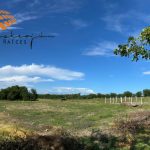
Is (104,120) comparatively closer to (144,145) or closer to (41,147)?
(144,145)

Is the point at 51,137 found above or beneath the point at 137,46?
beneath

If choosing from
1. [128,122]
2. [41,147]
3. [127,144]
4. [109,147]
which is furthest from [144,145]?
[41,147]

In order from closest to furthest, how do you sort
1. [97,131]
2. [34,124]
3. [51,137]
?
[51,137]
[97,131]
[34,124]

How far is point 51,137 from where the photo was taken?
48.9 ft

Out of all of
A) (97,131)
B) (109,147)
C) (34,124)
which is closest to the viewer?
(109,147)

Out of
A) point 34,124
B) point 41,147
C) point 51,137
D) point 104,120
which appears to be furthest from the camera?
point 104,120

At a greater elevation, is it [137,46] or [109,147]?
[137,46]

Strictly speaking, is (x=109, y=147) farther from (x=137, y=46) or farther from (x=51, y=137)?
(x=137, y=46)

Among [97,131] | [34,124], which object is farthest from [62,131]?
[34,124]

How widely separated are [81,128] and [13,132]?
421cm

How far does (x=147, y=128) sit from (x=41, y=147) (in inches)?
311

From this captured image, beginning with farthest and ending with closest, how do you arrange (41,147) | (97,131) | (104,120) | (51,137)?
1. (104,120)
2. (97,131)
3. (51,137)
4. (41,147)

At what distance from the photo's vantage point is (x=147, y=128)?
2033 cm

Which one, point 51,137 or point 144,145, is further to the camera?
point 144,145
